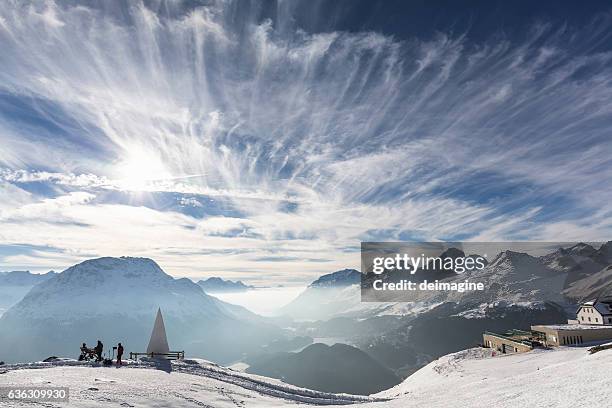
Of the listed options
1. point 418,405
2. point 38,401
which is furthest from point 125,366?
point 418,405

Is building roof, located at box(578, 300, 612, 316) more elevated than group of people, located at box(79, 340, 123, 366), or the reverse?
building roof, located at box(578, 300, 612, 316)

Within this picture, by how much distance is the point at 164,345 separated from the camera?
41.2m

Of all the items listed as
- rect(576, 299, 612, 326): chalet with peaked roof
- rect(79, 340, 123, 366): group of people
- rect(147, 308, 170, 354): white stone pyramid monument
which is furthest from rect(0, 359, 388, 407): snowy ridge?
rect(576, 299, 612, 326): chalet with peaked roof

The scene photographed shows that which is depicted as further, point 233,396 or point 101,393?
point 233,396

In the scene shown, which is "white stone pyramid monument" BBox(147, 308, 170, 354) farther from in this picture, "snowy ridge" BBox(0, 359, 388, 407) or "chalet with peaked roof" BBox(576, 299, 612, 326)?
"chalet with peaked roof" BBox(576, 299, 612, 326)

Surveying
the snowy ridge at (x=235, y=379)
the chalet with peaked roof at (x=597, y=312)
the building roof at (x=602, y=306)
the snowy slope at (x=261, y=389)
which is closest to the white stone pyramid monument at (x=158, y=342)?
the snowy slope at (x=261, y=389)

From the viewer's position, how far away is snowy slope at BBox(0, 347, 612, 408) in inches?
562

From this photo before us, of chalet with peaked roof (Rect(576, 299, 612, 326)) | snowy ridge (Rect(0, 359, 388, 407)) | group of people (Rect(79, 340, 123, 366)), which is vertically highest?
chalet with peaked roof (Rect(576, 299, 612, 326))

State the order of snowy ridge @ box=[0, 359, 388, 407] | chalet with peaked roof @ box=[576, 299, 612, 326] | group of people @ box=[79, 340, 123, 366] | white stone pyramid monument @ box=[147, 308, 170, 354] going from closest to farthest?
snowy ridge @ box=[0, 359, 388, 407] → group of people @ box=[79, 340, 123, 366] → white stone pyramid monument @ box=[147, 308, 170, 354] → chalet with peaked roof @ box=[576, 299, 612, 326]

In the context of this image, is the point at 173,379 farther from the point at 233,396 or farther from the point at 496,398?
the point at 496,398

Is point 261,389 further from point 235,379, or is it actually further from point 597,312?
point 597,312

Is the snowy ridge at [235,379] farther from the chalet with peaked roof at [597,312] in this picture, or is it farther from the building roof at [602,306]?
the building roof at [602,306]

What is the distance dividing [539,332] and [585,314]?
4419cm

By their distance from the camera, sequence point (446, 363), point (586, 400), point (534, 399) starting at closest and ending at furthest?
point (586, 400) → point (534, 399) → point (446, 363)
